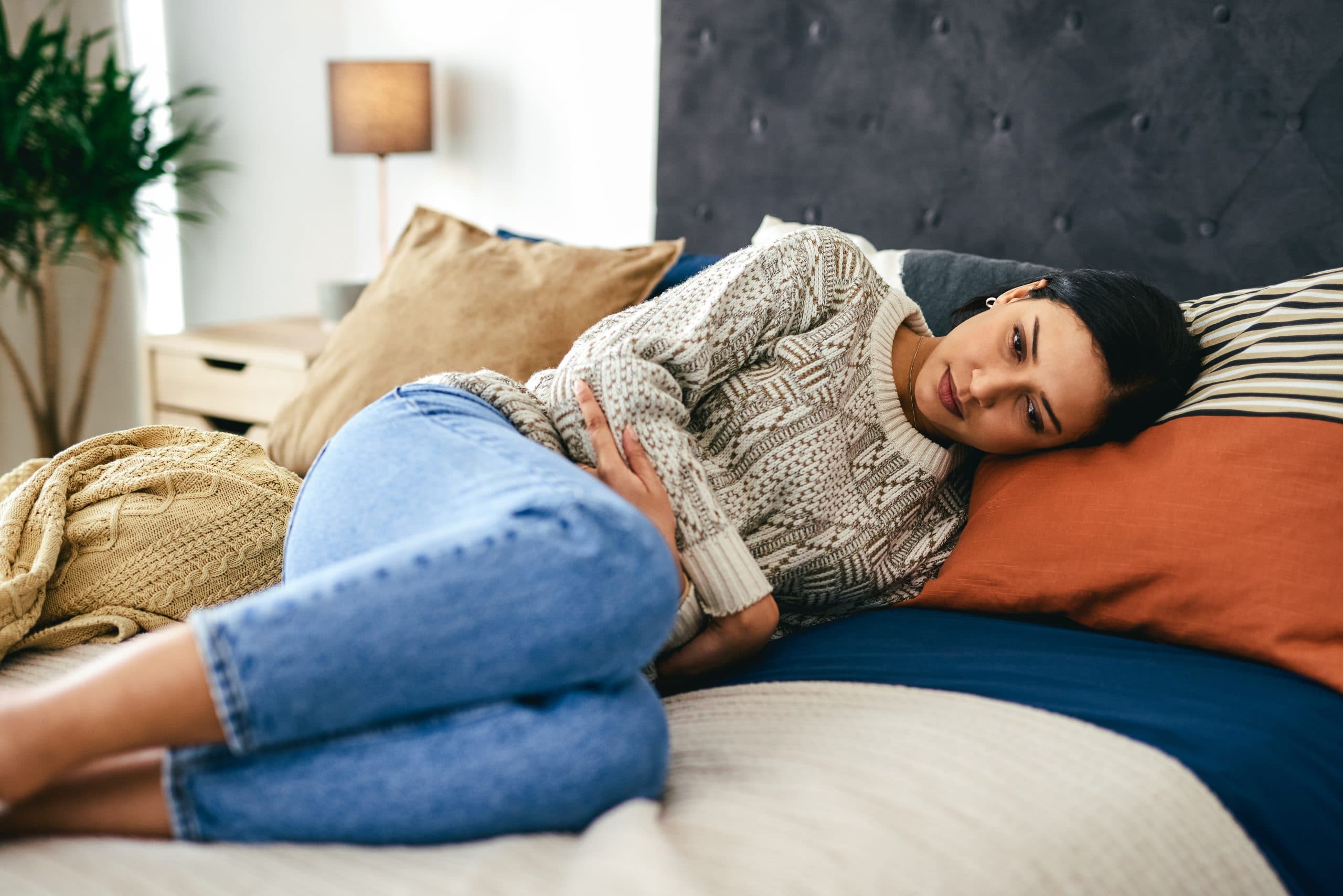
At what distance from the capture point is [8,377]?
3041 mm

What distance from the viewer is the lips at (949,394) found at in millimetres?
1249

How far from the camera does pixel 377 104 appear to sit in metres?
2.68

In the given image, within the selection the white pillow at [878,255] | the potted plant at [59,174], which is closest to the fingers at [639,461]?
the white pillow at [878,255]

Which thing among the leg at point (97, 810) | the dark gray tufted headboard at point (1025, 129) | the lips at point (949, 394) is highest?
the dark gray tufted headboard at point (1025, 129)

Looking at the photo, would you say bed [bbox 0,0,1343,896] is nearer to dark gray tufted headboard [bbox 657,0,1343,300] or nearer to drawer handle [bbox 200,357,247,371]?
dark gray tufted headboard [bbox 657,0,1343,300]

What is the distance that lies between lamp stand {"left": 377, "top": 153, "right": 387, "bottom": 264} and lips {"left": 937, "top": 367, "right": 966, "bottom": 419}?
180 cm

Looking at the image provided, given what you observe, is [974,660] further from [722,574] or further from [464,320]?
[464,320]

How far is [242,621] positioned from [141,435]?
27.8 inches

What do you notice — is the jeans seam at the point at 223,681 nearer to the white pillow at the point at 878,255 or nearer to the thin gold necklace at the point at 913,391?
the thin gold necklace at the point at 913,391

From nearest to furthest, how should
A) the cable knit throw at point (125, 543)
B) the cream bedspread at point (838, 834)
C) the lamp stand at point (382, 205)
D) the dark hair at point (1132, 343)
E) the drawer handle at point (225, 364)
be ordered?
the cream bedspread at point (838, 834), the cable knit throw at point (125, 543), the dark hair at point (1132, 343), the drawer handle at point (225, 364), the lamp stand at point (382, 205)

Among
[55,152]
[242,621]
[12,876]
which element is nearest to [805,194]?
[242,621]

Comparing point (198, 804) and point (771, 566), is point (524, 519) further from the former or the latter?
point (771, 566)

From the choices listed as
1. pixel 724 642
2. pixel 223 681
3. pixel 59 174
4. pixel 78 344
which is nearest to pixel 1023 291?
pixel 724 642

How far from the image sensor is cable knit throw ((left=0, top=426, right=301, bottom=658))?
3.44 ft
